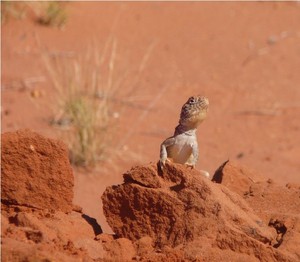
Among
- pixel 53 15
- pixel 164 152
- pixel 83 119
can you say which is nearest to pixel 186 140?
pixel 164 152

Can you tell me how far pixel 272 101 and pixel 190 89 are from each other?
130 centimetres

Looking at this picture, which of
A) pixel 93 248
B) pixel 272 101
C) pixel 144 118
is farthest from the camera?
pixel 272 101

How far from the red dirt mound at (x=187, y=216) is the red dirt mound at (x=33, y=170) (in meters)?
0.36

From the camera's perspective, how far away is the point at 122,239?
5828 mm

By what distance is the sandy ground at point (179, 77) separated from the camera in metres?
12.9

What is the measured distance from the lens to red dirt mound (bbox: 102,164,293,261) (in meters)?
5.61

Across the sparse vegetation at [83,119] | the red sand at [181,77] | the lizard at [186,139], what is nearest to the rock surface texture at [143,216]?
the lizard at [186,139]

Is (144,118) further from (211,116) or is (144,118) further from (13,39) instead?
(13,39)

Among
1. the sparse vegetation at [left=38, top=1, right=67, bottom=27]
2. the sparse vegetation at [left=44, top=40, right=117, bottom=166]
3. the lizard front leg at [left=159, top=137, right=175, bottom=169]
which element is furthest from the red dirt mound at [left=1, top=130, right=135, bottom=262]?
the sparse vegetation at [left=38, top=1, right=67, bottom=27]

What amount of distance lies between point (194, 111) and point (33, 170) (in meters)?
1.38

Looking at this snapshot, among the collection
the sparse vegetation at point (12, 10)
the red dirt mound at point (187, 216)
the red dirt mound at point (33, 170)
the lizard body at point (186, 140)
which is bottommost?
the red dirt mound at point (187, 216)

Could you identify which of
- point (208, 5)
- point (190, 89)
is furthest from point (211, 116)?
point (208, 5)

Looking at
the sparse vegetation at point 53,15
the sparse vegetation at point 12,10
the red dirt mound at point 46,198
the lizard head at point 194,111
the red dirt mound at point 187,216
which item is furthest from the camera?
the sparse vegetation at point 53,15

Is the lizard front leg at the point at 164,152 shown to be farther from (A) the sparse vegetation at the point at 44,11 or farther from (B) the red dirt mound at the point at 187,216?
(A) the sparse vegetation at the point at 44,11
